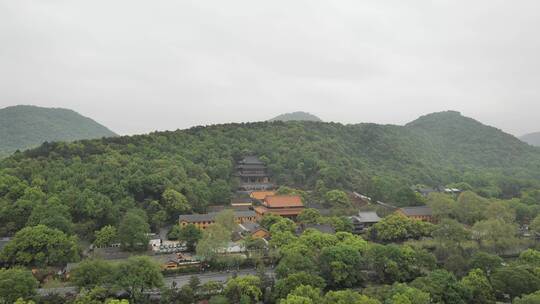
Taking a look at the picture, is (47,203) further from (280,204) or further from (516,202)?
(516,202)

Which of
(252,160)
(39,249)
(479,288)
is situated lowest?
(479,288)

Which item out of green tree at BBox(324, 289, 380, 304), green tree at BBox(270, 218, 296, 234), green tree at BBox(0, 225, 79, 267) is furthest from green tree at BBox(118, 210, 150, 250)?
green tree at BBox(324, 289, 380, 304)

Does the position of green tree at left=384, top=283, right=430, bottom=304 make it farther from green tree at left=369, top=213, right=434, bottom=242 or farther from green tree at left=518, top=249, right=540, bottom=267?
green tree at left=369, top=213, right=434, bottom=242

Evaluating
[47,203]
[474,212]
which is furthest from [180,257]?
[474,212]

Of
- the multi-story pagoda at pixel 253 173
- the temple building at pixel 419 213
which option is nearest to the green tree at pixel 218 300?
the temple building at pixel 419 213

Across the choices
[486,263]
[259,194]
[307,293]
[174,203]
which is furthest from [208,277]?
[259,194]

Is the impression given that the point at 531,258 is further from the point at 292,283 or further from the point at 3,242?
the point at 3,242
